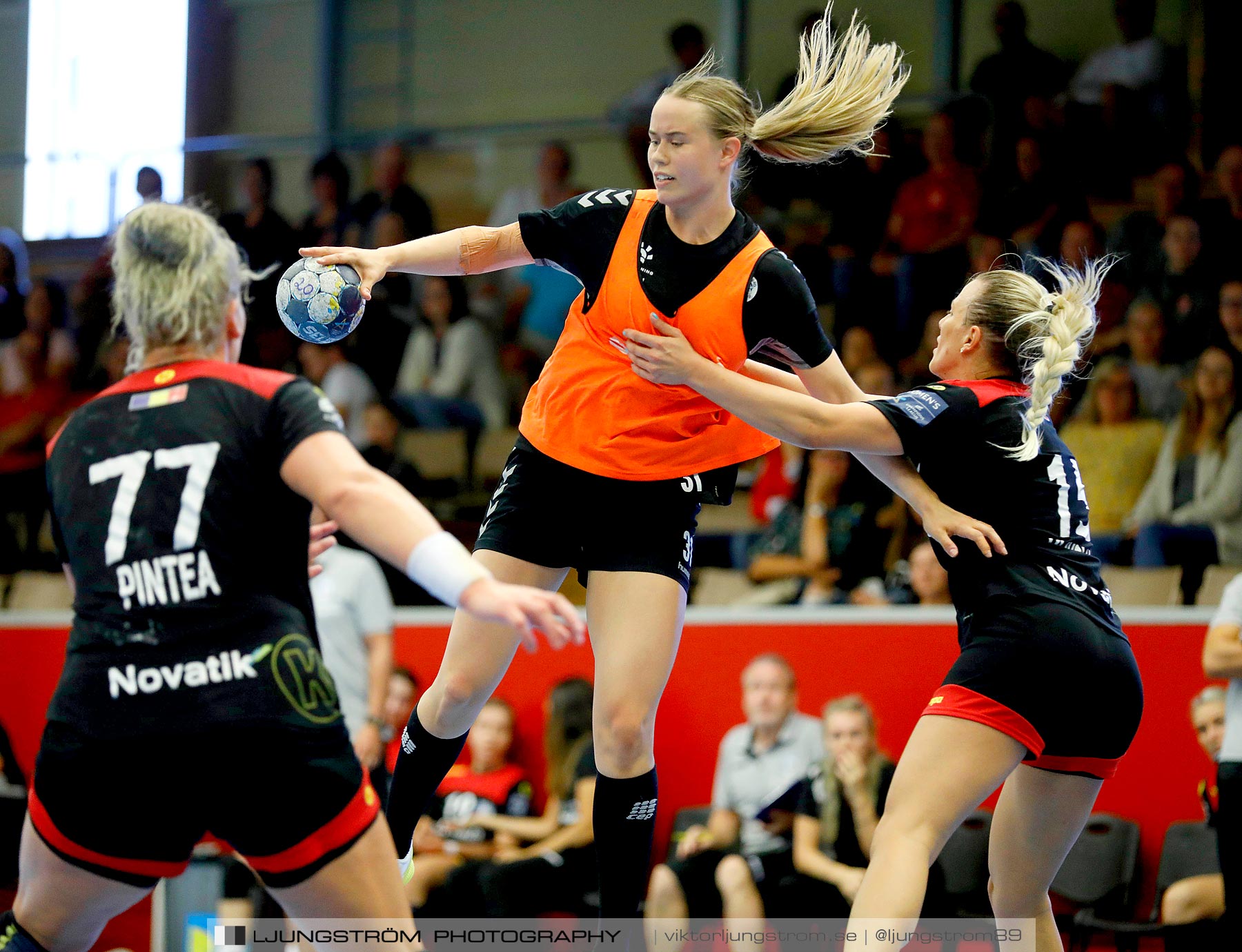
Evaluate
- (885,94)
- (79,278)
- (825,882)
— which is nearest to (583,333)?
(885,94)

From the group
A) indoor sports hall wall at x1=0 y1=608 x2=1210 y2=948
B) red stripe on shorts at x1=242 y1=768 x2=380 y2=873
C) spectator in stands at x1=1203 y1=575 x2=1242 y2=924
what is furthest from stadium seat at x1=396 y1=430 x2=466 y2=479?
red stripe on shorts at x1=242 y1=768 x2=380 y2=873

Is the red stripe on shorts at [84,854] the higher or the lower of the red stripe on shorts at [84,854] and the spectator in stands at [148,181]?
the lower

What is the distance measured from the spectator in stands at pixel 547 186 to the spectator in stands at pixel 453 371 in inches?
29.1

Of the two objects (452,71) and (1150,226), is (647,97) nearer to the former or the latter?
(452,71)

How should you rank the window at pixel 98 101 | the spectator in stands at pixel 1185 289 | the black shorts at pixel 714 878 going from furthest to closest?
the window at pixel 98 101, the spectator in stands at pixel 1185 289, the black shorts at pixel 714 878

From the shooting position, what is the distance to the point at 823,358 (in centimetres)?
388

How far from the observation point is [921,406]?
3.51 m

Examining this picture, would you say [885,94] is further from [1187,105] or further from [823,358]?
A: [1187,105]

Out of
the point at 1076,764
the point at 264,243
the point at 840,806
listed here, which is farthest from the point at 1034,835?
the point at 264,243

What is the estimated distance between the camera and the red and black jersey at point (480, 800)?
7160mm

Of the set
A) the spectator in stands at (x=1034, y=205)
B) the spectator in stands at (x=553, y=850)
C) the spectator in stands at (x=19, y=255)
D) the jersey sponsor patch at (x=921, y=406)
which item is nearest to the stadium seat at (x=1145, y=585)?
the spectator in stands at (x=1034, y=205)

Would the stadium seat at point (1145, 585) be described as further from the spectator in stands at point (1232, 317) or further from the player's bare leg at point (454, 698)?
the player's bare leg at point (454, 698)

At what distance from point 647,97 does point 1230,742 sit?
701cm

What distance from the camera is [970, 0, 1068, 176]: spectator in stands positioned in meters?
9.26
